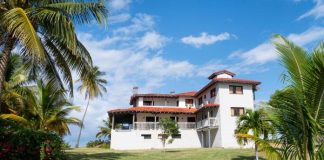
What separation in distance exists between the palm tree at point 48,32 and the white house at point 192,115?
26.7 metres

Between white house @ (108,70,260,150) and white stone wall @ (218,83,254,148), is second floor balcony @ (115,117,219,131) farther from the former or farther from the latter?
white stone wall @ (218,83,254,148)

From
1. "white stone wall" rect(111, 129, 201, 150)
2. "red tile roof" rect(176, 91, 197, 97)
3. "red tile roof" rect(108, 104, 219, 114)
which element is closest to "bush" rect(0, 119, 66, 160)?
"red tile roof" rect(108, 104, 219, 114)

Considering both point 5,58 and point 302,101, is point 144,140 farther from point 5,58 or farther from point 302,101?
point 302,101

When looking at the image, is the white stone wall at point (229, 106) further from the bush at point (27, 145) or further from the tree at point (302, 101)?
the tree at point (302, 101)

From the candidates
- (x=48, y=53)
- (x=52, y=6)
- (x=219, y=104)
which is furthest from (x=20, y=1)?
(x=219, y=104)

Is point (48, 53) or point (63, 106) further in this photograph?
point (63, 106)

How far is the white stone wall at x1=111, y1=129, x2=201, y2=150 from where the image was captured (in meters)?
44.2

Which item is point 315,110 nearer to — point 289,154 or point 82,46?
point 289,154

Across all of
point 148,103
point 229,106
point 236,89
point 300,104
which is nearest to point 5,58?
point 300,104

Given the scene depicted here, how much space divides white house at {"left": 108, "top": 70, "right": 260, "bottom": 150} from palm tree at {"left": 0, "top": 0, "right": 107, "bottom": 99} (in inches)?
1053

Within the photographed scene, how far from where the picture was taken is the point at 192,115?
49.2 meters

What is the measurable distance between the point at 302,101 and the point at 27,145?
1002cm

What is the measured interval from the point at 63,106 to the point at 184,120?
926 inches

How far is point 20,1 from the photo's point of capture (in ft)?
51.1
